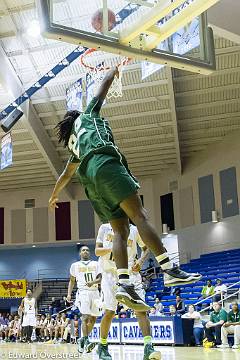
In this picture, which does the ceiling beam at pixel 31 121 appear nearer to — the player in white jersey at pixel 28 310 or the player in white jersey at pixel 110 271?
the player in white jersey at pixel 28 310

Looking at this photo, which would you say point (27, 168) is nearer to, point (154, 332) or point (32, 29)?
point (32, 29)

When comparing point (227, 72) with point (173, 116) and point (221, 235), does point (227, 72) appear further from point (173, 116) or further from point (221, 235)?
point (221, 235)

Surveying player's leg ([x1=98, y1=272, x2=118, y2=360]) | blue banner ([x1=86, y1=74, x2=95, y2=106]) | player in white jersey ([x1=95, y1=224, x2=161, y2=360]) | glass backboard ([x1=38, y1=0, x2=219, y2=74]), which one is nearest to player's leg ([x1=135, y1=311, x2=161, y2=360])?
player in white jersey ([x1=95, y1=224, x2=161, y2=360])

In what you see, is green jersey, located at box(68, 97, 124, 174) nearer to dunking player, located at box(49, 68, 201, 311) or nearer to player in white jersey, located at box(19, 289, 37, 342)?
dunking player, located at box(49, 68, 201, 311)

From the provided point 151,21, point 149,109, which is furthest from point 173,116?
point 151,21

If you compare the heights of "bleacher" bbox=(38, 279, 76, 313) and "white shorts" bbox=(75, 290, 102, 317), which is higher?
"bleacher" bbox=(38, 279, 76, 313)

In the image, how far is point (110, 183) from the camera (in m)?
3.94

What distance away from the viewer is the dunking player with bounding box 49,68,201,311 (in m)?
3.83

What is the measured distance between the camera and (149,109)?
23562mm

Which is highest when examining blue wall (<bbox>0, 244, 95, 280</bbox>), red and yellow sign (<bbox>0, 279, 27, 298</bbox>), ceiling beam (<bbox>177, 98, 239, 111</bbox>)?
ceiling beam (<bbox>177, 98, 239, 111</bbox>)

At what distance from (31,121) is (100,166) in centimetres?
2001

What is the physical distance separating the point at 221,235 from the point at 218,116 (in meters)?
6.13

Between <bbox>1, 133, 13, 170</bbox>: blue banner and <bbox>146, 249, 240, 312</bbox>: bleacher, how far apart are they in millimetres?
7893

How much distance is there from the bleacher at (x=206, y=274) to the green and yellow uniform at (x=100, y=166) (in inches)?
494
